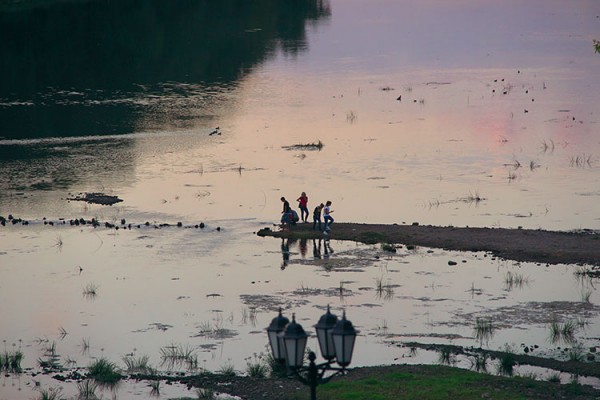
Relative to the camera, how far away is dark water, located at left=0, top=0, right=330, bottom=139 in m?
99.8

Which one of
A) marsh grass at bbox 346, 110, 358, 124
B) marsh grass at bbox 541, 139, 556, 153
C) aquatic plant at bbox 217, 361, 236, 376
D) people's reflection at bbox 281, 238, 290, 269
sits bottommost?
aquatic plant at bbox 217, 361, 236, 376

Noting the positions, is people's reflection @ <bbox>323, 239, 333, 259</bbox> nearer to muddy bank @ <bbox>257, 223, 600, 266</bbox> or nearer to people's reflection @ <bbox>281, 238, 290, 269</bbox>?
muddy bank @ <bbox>257, 223, 600, 266</bbox>

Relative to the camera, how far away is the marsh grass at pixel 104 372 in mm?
39719

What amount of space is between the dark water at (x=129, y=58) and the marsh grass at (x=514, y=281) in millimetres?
41482

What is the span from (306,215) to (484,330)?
19167 mm

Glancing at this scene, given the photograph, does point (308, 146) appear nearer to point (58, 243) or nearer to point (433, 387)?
point (58, 243)

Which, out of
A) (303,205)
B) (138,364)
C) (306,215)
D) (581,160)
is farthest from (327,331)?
(581,160)

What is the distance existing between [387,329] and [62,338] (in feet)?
36.1

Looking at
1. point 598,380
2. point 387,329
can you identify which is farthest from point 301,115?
point 598,380

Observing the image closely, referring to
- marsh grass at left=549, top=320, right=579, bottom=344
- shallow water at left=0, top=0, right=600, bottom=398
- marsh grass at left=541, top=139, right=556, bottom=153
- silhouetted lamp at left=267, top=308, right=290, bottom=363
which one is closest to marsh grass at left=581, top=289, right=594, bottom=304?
shallow water at left=0, top=0, right=600, bottom=398

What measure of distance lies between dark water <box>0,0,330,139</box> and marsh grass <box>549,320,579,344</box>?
48.0 m

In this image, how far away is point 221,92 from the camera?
11225cm

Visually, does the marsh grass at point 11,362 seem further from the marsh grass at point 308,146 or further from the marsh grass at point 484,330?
the marsh grass at point 308,146

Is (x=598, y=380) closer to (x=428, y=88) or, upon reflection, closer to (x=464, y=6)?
(x=428, y=88)
